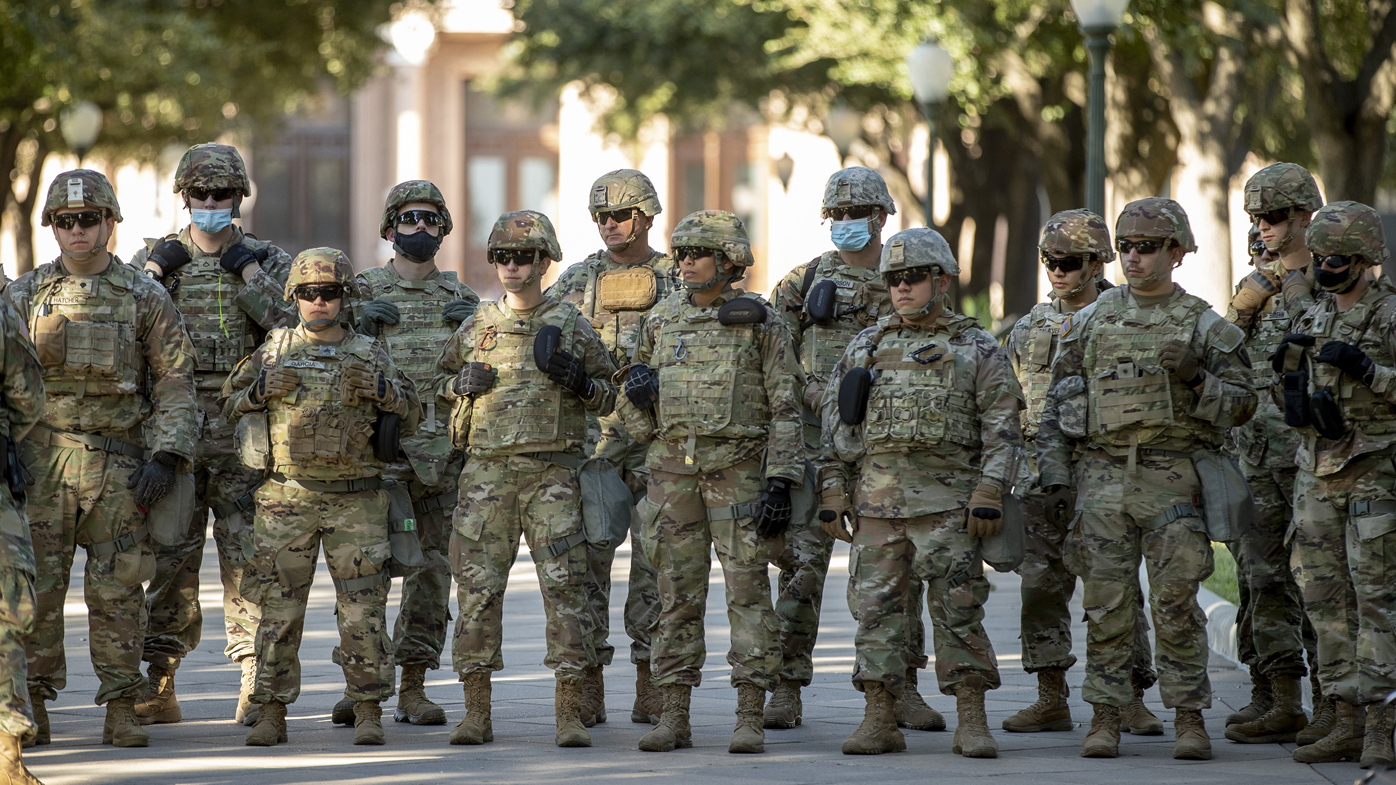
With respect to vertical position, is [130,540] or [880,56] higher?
[880,56]

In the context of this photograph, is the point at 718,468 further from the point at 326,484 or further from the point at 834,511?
the point at 326,484

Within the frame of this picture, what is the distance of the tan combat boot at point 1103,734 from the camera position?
7668mm

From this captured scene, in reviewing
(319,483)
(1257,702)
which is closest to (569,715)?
(319,483)

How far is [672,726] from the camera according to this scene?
7812mm

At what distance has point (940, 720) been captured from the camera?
8.41 meters

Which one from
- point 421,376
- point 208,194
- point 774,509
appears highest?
point 208,194

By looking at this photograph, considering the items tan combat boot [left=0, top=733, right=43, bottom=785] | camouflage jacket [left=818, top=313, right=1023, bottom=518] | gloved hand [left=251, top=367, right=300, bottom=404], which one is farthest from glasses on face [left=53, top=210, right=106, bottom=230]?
camouflage jacket [left=818, top=313, right=1023, bottom=518]

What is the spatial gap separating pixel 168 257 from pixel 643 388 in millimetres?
2498

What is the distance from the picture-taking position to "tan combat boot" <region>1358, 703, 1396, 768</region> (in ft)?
23.9

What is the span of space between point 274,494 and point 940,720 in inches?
128

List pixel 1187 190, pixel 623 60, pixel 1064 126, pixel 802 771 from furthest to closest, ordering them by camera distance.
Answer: pixel 623 60 → pixel 1064 126 → pixel 1187 190 → pixel 802 771

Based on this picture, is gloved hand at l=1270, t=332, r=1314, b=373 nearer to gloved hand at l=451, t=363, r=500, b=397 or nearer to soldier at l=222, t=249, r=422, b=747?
gloved hand at l=451, t=363, r=500, b=397

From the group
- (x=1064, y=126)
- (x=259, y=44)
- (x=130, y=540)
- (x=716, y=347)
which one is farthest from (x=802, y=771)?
(x=259, y=44)

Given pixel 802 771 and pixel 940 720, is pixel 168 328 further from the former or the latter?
pixel 940 720
